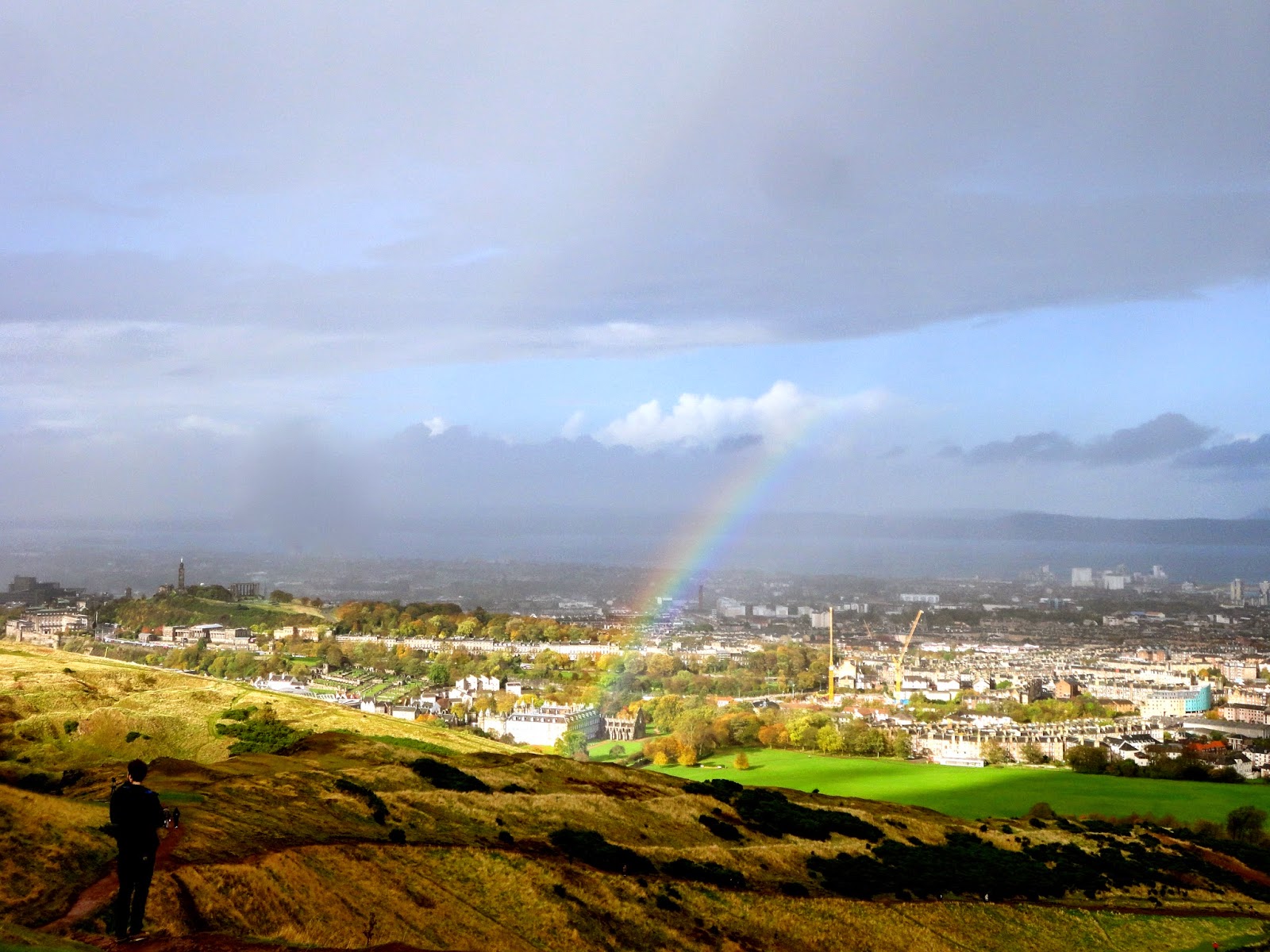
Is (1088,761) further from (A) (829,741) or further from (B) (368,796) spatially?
(B) (368,796)

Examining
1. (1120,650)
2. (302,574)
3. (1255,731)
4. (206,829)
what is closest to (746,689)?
(1255,731)

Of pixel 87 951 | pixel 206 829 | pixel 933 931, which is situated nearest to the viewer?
pixel 87 951

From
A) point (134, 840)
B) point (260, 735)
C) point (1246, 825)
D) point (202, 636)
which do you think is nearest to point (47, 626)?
point (202, 636)

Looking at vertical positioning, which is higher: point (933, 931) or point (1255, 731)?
point (933, 931)

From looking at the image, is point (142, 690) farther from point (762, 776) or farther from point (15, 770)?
point (762, 776)

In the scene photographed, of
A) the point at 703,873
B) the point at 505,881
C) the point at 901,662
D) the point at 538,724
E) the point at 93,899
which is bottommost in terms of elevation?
the point at 901,662

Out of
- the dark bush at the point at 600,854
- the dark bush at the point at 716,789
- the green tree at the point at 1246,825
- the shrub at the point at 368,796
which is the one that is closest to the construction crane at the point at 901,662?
the green tree at the point at 1246,825
